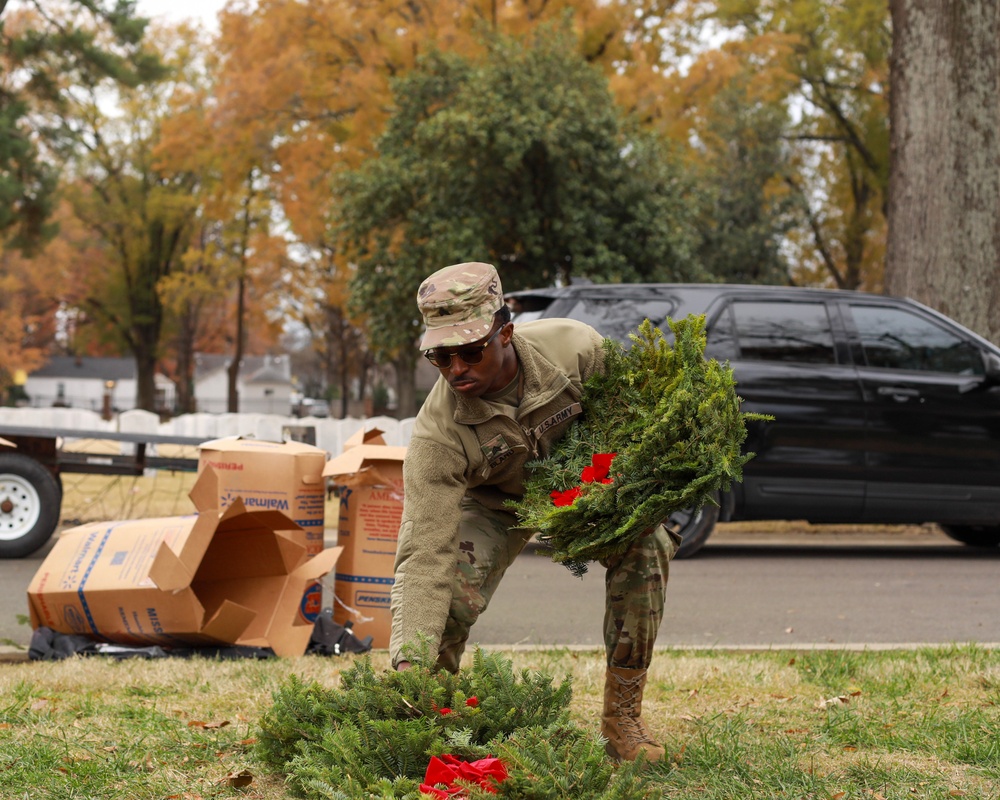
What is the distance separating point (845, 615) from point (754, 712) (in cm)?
277

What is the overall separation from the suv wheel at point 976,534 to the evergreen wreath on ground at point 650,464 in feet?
24.5

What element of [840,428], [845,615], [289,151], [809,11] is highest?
[809,11]

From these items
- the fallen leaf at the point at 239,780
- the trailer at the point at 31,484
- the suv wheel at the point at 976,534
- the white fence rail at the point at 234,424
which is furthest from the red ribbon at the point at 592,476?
the white fence rail at the point at 234,424

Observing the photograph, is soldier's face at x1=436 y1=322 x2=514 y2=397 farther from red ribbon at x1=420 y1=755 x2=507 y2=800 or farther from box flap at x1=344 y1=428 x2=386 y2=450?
box flap at x1=344 y1=428 x2=386 y2=450

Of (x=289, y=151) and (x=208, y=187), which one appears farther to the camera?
(x=208, y=187)

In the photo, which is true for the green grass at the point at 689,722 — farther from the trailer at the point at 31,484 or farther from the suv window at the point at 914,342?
the suv window at the point at 914,342

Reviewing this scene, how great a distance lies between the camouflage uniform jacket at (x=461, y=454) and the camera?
10.3 feet

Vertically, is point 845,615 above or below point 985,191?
below

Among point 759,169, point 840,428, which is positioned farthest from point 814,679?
point 759,169

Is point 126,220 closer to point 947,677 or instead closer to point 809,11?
point 809,11

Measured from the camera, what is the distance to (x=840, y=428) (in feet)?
27.5

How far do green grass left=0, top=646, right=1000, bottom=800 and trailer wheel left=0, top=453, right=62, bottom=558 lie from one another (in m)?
3.61

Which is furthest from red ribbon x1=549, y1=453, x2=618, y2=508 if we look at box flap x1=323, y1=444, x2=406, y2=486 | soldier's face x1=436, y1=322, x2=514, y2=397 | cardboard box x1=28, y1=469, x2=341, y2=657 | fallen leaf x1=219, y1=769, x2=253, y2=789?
box flap x1=323, y1=444, x2=406, y2=486

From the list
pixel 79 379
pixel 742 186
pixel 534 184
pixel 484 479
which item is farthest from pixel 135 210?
pixel 79 379
